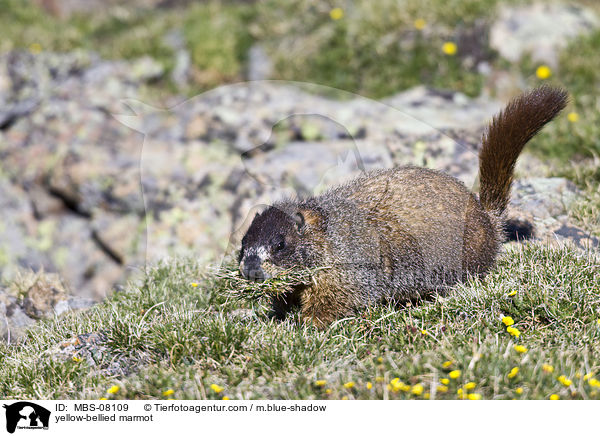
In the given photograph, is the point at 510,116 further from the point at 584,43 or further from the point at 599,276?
the point at 584,43

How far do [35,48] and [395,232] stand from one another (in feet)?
29.5

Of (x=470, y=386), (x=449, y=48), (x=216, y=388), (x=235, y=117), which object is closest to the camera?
(x=470, y=386)

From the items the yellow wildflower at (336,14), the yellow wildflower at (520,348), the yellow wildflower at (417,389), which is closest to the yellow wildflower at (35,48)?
the yellow wildflower at (336,14)

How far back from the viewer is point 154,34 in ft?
35.6

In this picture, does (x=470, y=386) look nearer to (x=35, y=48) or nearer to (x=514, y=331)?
(x=514, y=331)

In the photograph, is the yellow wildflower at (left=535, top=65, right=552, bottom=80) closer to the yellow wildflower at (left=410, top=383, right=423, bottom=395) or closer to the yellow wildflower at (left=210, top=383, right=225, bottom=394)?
the yellow wildflower at (left=410, top=383, right=423, bottom=395)

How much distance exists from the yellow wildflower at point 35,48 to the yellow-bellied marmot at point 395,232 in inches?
328

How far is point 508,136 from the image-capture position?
4457 millimetres

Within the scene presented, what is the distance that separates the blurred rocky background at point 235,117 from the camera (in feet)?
18.6

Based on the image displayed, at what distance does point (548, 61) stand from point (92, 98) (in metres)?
7.33

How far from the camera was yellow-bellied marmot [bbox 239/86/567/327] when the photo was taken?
4.23 m

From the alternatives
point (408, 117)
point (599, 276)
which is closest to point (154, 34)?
point (408, 117)

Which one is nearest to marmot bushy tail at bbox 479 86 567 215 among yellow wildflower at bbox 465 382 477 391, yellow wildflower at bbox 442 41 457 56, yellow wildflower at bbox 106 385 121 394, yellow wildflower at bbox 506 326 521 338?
yellow wildflower at bbox 506 326 521 338
